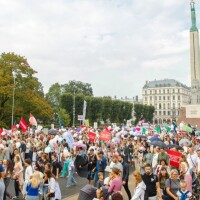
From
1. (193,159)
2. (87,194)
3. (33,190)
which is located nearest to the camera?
(87,194)

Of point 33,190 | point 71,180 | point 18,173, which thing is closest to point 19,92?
point 71,180

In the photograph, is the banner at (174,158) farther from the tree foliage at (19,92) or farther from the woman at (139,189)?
the tree foliage at (19,92)

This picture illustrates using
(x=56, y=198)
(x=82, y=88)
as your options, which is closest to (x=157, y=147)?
(x=56, y=198)

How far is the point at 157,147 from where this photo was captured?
1284 cm

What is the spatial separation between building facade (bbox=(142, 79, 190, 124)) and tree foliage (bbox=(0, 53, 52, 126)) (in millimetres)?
108039

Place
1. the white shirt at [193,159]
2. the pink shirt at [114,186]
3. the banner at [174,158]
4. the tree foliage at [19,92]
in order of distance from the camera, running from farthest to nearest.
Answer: the tree foliage at [19,92] → the banner at [174,158] → the white shirt at [193,159] → the pink shirt at [114,186]

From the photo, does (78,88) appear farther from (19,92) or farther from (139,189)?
(139,189)

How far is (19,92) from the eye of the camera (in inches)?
1779

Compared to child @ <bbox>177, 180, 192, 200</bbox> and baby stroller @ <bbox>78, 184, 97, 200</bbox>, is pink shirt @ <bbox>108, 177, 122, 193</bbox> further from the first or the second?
child @ <bbox>177, 180, 192, 200</bbox>

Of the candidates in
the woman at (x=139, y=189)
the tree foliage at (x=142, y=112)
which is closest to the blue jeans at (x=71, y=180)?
the woman at (x=139, y=189)

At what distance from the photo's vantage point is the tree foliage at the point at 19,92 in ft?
147

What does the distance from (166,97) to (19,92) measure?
11553 centimetres

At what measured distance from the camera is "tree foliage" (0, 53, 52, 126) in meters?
44.9

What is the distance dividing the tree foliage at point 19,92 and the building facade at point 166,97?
108 metres
